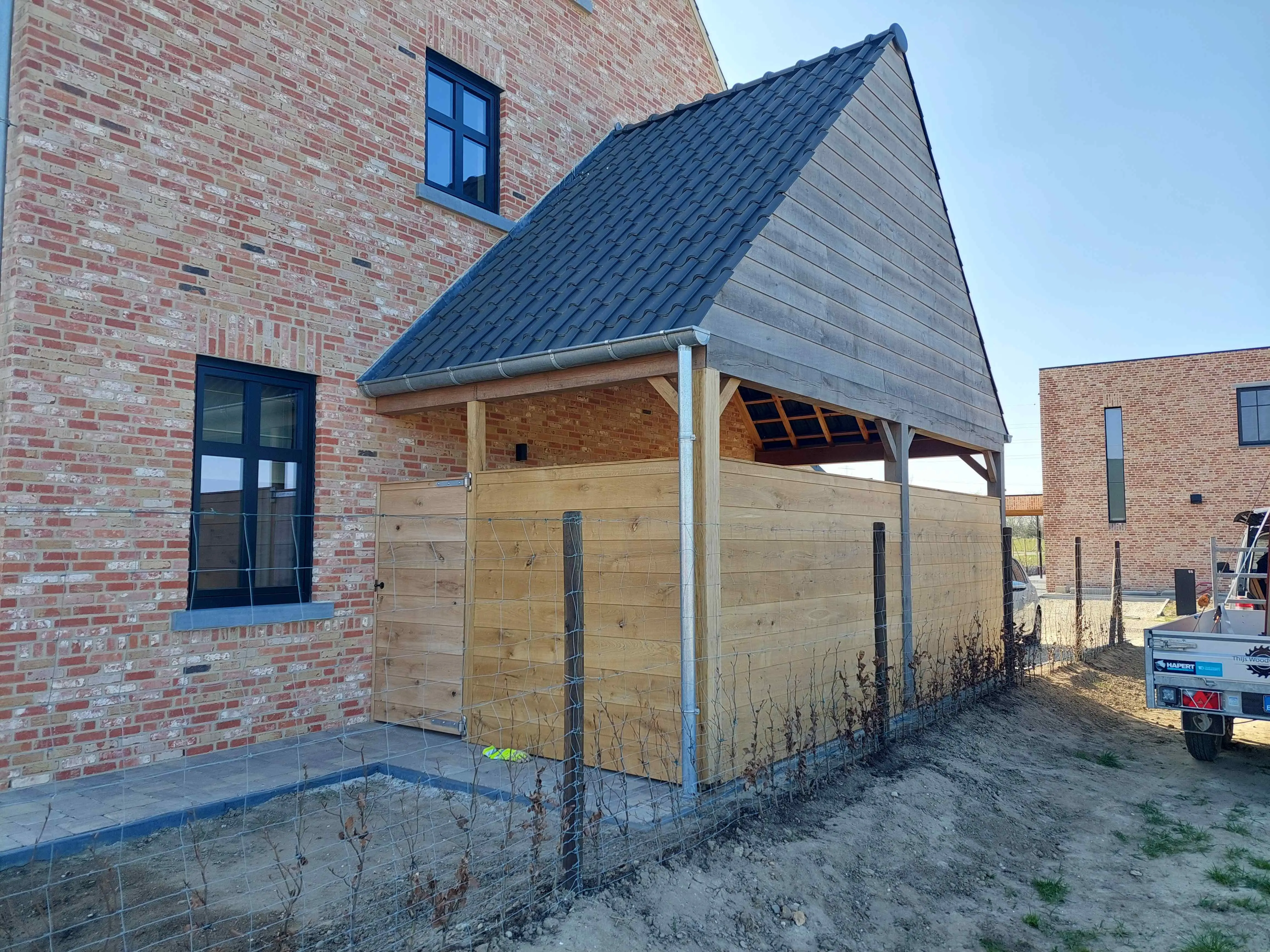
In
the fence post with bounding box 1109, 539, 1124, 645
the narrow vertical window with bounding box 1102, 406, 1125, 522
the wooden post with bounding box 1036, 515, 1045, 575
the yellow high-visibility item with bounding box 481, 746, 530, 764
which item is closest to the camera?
the yellow high-visibility item with bounding box 481, 746, 530, 764

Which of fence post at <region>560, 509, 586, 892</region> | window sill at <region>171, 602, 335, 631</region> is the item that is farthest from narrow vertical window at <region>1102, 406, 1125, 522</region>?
fence post at <region>560, 509, 586, 892</region>

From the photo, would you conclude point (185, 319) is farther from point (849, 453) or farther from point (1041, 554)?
point (1041, 554)

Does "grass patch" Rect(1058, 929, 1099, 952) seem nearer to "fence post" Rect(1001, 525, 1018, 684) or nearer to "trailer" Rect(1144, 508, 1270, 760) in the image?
"trailer" Rect(1144, 508, 1270, 760)

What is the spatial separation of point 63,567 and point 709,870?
4.65 meters

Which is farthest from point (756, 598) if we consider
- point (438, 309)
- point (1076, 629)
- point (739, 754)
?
point (1076, 629)

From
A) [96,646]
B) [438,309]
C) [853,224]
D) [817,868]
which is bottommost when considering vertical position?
[817,868]

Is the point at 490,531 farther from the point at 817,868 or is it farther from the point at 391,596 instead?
the point at 817,868

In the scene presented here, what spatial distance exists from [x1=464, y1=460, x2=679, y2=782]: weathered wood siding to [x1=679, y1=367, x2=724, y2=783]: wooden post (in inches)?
6.8

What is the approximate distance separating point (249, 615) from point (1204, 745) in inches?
321

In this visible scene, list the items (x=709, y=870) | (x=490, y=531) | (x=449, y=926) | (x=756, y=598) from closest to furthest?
(x=449, y=926)
(x=709, y=870)
(x=756, y=598)
(x=490, y=531)

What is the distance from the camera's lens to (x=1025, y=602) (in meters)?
13.8

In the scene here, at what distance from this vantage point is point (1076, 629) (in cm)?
1294

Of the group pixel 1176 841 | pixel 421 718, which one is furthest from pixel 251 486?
pixel 1176 841

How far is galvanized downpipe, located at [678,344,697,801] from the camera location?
17.8ft
